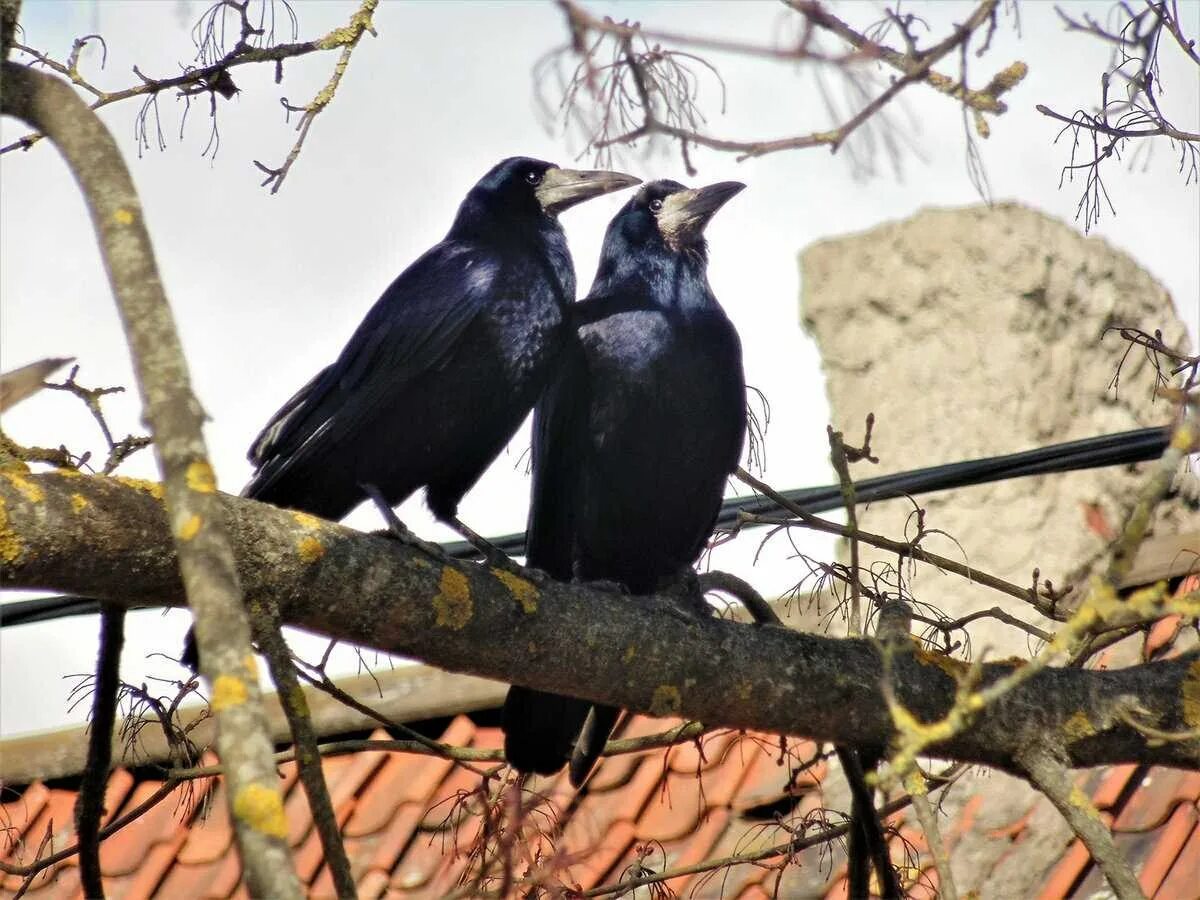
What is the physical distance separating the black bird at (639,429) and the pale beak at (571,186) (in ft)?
0.69

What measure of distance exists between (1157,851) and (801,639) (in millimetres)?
1689

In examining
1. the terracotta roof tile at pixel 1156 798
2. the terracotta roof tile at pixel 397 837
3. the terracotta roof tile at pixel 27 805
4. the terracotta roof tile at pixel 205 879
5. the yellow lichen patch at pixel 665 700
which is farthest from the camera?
the terracotta roof tile at pixel 27 805

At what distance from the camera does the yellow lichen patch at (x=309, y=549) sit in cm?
245

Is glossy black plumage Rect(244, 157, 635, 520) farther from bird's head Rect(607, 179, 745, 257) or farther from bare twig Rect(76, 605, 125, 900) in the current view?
bare twig Rect(76, 605, 125, 900)

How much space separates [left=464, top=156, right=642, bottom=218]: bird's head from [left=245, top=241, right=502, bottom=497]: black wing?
426mm

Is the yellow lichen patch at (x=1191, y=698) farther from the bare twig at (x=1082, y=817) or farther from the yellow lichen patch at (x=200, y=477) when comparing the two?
the yellow lichen patch at (x=200, y=477)

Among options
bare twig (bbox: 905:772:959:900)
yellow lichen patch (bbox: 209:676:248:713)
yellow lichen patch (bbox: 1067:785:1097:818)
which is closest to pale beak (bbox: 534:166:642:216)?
bare twig (bbox: 905:772:959:900)

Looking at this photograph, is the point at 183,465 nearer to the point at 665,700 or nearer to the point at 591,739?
the point at 665,700

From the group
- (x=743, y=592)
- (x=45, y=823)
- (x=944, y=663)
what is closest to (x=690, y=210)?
(x=743, y=592)

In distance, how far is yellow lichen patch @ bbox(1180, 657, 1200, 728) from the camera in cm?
298

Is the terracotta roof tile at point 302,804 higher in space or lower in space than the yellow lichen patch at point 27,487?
higher

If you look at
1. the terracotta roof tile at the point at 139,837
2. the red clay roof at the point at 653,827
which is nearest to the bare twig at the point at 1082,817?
the red clay roof at the point at 653,827

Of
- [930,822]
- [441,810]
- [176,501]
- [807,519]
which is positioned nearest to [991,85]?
[176,501]

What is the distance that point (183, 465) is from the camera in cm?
171
